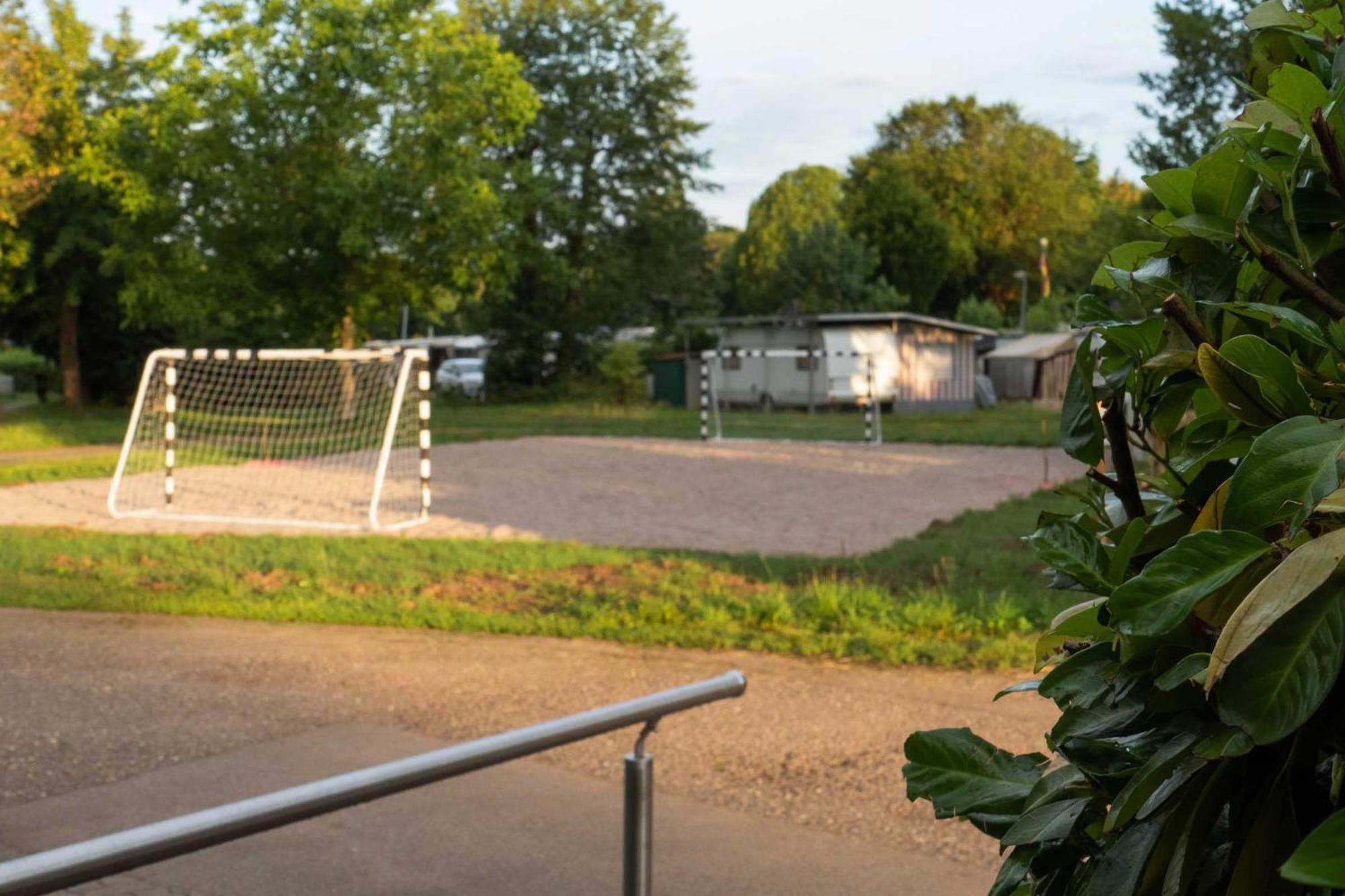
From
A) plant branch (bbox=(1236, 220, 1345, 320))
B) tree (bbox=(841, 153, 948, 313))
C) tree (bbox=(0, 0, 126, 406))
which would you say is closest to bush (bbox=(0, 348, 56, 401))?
tree (bbox=(0, 0, 126, 406))

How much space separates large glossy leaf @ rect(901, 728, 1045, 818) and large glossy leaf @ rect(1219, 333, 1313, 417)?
0.47 m

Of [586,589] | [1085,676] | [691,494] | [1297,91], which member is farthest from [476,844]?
[691,494]

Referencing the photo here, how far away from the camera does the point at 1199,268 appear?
49.2 inches

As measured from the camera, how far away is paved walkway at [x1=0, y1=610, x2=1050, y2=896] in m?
4.99

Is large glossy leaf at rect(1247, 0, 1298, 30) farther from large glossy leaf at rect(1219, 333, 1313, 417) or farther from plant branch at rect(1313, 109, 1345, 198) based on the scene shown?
large glossy leaf at rect(1219, 333, 1313, 417)

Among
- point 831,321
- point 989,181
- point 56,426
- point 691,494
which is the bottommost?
point 691,494

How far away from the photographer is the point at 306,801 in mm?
1950

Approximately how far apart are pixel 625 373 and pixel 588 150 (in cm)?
834

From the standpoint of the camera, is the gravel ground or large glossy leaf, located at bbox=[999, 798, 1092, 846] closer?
large glossy leaf, located at bbox=[999, 798, 1092, 846]

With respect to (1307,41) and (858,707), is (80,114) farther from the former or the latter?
(1307,41)

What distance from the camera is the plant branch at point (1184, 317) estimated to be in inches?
44.9

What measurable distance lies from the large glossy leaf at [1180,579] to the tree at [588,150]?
159ft

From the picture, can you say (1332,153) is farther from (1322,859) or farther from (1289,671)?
(1322,859)

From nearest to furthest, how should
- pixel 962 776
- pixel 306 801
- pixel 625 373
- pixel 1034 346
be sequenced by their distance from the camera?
pixel 962 776
pixel 306 801
pixel 625 373
pixel 1034 346
